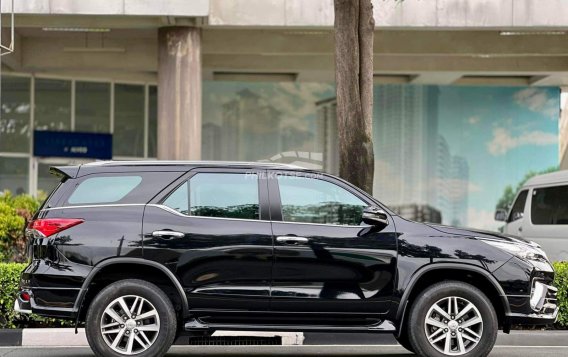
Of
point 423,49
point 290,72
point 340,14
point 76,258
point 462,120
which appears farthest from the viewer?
point 462,120

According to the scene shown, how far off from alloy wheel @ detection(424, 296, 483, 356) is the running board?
1.21 ft

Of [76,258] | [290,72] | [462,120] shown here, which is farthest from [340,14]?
[462,120]

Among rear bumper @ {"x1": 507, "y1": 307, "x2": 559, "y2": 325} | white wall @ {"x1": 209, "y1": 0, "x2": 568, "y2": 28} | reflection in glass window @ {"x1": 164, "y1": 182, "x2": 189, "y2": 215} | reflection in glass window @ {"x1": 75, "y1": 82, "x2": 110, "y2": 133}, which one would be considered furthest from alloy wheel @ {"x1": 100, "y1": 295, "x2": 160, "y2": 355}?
reflection in glass window @ {"x1": 75, "y1": 82, "x2": 110, "y2": 133}

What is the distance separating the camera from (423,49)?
20.6 m

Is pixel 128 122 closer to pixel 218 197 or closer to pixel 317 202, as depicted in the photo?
pixel 218 197

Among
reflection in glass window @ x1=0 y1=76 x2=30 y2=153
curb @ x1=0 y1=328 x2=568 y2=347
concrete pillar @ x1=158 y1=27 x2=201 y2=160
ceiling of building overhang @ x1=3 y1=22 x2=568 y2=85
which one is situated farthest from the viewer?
reflection in glass window @ x1=0 y1=76 x2=30 y2=153

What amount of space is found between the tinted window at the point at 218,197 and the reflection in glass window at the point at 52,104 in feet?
53.7

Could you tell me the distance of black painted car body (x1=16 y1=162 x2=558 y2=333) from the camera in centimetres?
833

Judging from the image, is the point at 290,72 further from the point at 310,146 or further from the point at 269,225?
the point at 269,225

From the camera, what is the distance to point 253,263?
841cm

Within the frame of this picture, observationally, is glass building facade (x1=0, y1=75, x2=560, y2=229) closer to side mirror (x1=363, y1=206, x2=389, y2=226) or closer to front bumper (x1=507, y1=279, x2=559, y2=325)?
front bumper (x1=507, y1=279, x2=559, y2=325)

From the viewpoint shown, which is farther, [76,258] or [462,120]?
[462,120]

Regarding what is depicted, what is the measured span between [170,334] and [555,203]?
9.12m

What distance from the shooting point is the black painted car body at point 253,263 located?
27.3 feet
